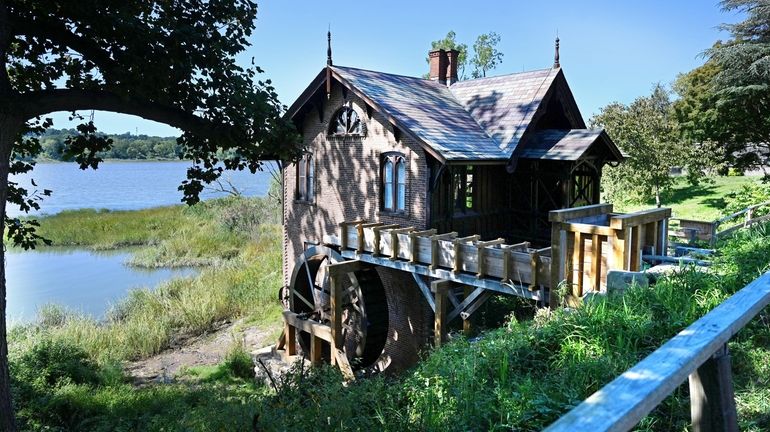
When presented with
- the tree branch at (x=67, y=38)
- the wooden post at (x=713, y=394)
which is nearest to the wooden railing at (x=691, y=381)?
the wooden post at (x=713, y=394)

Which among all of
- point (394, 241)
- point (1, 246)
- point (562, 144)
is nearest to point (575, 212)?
point (394, 241)

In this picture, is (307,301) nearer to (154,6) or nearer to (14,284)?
(154,6)

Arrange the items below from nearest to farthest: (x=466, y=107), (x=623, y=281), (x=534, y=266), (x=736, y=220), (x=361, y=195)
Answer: (x=623, y=281) → (x=534, y=266) → (x=361, y=195) → (x=466, y=107) → (x=736, y=220)

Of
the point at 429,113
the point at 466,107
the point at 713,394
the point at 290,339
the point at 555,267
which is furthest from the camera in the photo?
the point at 466,107

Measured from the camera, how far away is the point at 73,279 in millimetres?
30953

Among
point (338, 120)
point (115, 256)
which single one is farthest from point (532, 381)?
point (115, 256)

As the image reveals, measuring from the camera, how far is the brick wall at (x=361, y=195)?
15523 mm

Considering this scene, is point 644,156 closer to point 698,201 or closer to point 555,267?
point 698,201

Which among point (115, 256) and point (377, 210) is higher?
point (377, 210)

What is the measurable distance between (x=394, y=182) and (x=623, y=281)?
9045 mm

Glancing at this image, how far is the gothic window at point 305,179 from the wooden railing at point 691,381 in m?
16.7

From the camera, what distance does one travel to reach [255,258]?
3161cm

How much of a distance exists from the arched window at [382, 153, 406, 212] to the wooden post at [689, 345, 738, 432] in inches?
520

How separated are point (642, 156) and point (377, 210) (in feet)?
51.6
